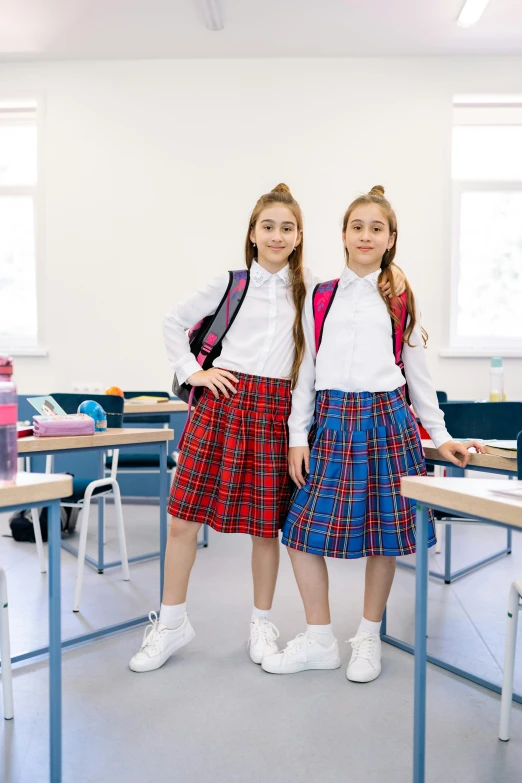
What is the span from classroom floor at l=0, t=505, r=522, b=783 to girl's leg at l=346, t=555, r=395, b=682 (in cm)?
5

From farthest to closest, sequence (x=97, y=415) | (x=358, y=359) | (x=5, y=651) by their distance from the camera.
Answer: (x=97, y=415)
(x=358, y=359)
(x=5, y=651)

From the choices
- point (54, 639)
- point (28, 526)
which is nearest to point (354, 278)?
point (54, 639)

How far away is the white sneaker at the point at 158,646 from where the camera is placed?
1.80 metres

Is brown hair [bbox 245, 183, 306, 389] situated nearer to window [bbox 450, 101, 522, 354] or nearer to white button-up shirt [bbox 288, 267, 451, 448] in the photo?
white button-up shirt [bbox 288, 267, 451, 448]

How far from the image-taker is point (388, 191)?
4.39 m

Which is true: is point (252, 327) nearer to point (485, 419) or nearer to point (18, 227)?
point (485, 419)

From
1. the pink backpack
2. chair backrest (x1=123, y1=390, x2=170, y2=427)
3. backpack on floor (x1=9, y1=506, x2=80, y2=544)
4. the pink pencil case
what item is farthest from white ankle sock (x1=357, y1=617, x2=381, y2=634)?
chair backrest (x1=123, y1=390, x2=170, y2=427)

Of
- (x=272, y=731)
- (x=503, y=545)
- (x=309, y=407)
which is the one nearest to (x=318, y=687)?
(x=272, y=731)

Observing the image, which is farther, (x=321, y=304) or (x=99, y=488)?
(x=99, y=488)

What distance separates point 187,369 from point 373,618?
89cm

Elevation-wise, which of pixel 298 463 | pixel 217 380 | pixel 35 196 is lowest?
pixel 298 463

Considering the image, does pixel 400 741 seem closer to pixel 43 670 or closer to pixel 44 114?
pixel 43 670

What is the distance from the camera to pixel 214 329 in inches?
73.3

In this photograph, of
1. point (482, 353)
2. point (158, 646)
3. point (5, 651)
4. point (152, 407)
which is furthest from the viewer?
point (482, 353)
